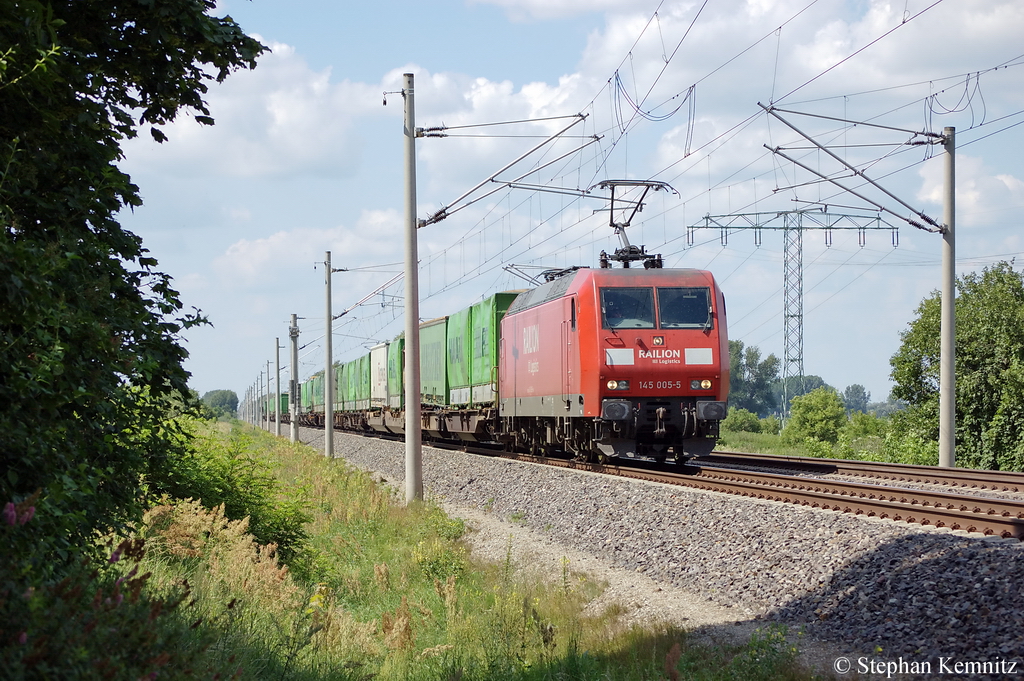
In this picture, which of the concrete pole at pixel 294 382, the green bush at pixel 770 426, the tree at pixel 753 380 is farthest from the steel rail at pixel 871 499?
the tree at pixel 753 380

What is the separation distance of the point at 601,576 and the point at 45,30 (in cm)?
772

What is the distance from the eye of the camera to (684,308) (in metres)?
17.2

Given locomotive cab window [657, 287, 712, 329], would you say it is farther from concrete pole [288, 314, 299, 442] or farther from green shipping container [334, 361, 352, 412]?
green shipping container [334, 361, 352, 412]

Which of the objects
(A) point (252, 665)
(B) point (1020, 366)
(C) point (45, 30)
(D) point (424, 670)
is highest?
(C) point (45, 30)

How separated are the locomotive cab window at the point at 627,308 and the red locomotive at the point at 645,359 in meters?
0.02

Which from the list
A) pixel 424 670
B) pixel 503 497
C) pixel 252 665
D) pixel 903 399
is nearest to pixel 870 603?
pixel 424 670

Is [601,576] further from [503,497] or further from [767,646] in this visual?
[503,497]

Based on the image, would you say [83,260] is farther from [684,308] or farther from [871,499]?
[684,308]

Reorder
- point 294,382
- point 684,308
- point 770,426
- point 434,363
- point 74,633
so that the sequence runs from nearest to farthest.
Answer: point 74,633 → point 684,308 → point 434,363 → point 294,382 → point 770,426

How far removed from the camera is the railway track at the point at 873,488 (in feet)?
32.3

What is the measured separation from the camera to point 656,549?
35.9 feet

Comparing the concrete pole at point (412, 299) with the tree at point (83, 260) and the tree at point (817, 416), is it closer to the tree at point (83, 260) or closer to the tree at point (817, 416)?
the tree at point (83, 260)

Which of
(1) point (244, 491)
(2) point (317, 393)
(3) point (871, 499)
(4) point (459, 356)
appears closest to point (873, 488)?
(3) point (871, 499)

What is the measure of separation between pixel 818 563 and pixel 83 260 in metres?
6.61
